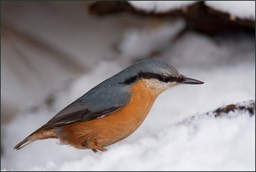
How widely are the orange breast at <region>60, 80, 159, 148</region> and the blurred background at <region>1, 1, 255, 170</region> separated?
76 cm

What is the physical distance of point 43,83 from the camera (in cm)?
414

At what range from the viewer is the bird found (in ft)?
6.98

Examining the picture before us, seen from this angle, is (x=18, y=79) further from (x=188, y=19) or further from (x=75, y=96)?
(x=188, y=19)

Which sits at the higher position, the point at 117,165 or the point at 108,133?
the point at 108,133

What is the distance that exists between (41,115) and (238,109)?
1068mm

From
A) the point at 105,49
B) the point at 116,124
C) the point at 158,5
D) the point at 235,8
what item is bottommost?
the point at 105,49

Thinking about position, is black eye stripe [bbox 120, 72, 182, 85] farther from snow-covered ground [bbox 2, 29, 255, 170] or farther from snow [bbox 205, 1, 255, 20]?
snow [bbox 205, 1, 255, 20]

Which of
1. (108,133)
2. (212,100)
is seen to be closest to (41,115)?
(212,100)

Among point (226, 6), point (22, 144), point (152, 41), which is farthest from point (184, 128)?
point (152, 41)

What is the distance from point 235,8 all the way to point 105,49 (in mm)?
1229

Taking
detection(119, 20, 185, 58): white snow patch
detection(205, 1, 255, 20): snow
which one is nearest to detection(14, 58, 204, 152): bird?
detection(205, 1, 255, 20): snow

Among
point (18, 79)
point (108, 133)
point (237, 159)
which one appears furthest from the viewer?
point (18, 79)

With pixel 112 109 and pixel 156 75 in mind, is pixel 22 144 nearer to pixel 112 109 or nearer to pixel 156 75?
pixel 112 109

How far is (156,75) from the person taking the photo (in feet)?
7.02
